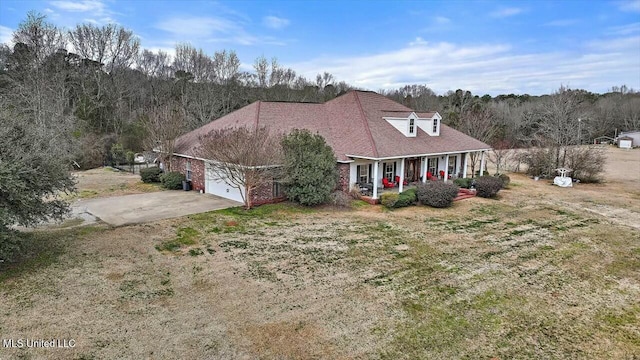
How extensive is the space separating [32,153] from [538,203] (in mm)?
23202

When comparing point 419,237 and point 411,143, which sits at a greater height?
point 411,143

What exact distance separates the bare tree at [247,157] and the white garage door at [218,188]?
4.07ft

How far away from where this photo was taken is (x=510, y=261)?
1252cm

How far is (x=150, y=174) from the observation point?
979 inches

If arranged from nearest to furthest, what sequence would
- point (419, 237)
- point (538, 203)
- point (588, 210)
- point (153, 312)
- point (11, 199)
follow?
point (153, 312)
point (11, 199)
point (419, 237)
point (588, 210)
point (538, 203)

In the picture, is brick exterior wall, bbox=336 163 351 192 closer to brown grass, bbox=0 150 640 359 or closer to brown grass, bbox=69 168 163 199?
brown grass, bbox=0 150 640 359

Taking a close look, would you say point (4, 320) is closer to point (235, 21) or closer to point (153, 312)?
point (153, 312)

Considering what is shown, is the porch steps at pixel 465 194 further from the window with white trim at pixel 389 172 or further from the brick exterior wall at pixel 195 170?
the brick exterior wall at pixel 195 170

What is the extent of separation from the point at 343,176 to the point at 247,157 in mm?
5885

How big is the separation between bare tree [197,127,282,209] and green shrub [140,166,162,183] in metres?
8.13

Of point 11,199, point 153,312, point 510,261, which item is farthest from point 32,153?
point 510,261

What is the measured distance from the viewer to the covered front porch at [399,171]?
68.3 ft

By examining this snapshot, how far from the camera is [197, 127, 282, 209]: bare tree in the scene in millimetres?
17109

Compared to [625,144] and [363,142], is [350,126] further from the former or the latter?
A: [625,144]
